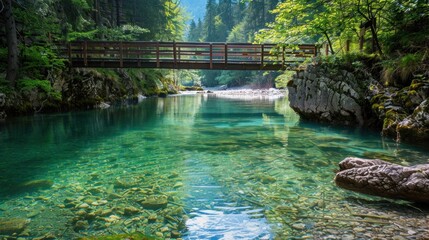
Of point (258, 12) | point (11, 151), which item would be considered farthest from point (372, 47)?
point (258, 12)

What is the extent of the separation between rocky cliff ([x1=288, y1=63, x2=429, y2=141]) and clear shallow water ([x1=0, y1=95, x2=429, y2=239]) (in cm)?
71

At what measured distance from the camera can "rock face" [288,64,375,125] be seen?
38.3 ft

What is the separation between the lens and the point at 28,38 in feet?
55.6

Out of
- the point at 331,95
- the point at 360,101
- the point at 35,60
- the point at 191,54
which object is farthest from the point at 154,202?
the point at 191,54

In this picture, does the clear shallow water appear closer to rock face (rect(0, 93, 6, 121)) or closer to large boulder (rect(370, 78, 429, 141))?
large boulder (rect(370, 78, 429, 141))

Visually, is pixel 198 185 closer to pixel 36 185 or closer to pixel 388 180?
pixel 36 185

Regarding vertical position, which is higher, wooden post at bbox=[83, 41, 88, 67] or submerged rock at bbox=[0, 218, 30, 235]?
wooden post at bbox=[83, 41, 88, 67]

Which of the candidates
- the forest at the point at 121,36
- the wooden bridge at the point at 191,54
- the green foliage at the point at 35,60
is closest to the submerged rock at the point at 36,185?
the forest at the point at 121,36

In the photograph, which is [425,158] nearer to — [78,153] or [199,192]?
[199,192]

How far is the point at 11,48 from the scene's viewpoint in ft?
47.0

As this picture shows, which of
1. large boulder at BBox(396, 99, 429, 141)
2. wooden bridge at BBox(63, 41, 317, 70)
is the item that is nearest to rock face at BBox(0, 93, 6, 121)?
wooden bridge at BBox(63, 41, 317, 70)

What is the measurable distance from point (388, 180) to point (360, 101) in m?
7.58

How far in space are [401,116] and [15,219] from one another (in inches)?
377

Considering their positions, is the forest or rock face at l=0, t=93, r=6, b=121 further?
rock face at l=0, t=93, r=6, b=121
